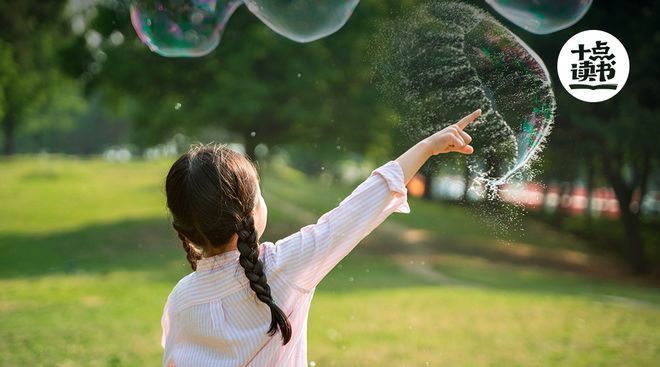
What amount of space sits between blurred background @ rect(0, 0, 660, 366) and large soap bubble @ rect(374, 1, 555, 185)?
2.74 metres

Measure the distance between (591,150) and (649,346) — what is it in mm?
5399

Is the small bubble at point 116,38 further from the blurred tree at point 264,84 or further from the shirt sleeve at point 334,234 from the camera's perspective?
the shirt sleeve at point 334,234

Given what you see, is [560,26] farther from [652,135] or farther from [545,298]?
[652,135]

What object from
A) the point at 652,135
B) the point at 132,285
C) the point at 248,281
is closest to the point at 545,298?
the point at 652,135

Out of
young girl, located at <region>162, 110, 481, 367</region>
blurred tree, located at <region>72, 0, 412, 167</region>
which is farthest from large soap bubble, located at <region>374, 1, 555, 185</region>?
blurred tree, located at <region>72, 0, 412, 167</region>

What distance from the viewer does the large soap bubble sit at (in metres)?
2.35

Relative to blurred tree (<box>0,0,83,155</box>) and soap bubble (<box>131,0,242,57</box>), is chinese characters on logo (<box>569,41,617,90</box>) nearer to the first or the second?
soap bubble (<box>131,0,242,57</box>)

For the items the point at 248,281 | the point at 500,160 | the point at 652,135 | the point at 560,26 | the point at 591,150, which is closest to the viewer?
the point at 248,281

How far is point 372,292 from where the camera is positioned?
8047 millimetres

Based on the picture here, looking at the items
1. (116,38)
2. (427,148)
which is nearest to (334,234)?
(427,148)

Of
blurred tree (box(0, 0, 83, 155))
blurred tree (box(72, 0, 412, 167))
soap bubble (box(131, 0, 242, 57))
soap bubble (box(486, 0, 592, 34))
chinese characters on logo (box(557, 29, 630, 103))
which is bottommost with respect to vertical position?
blurred tree (box(0, 0, 83, 155))

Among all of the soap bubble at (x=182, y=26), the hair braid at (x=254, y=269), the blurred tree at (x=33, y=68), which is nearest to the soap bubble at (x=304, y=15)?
the soap bubble at (x=182, y=26)

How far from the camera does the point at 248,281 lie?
1.47m

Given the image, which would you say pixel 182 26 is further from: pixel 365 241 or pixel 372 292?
pixel 365 241
